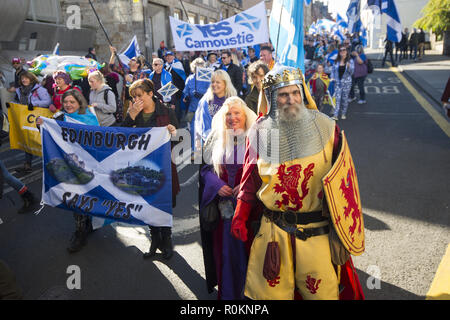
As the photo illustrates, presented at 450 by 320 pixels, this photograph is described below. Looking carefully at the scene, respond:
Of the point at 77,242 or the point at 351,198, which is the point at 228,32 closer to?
the point at 77,242

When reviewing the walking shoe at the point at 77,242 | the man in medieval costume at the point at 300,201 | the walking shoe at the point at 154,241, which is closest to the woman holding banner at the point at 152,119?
the walking shoe at the point at 154,241

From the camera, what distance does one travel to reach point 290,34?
5164mm

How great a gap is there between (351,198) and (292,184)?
0.37 m

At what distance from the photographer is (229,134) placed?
108 inches

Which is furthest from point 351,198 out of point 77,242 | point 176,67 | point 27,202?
point 176,67

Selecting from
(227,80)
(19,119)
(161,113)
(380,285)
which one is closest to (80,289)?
(161,113)

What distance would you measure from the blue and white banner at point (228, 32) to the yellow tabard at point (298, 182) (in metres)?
5.13

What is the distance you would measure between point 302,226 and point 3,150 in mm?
7981

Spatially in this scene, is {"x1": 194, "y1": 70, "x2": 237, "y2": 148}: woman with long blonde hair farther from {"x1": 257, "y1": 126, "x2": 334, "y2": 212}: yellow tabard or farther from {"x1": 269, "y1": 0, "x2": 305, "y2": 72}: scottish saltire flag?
{"x1": 257, "y1": 126, "x2": 334, "y2": 212}: yellow tabard

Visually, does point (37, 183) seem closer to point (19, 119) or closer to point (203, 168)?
point (19, 119)

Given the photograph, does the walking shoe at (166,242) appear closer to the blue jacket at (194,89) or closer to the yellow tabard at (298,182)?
the yellow tabard at (298,182)

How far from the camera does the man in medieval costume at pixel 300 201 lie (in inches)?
80.7

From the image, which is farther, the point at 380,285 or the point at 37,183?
the point at 37,183

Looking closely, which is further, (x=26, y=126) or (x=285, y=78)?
(x=26, y=126)
